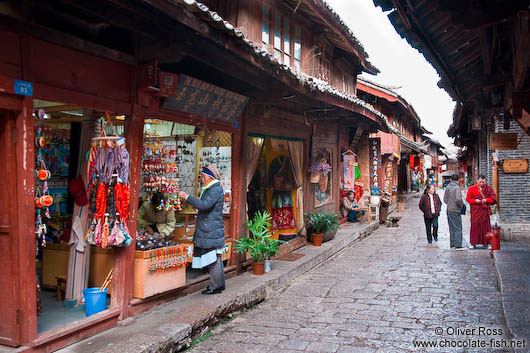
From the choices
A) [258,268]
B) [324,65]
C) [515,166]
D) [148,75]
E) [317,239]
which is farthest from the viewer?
[324,65]

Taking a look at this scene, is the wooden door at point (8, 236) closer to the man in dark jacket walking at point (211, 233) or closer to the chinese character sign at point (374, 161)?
the man in dark jacket walking at point (211, 233)

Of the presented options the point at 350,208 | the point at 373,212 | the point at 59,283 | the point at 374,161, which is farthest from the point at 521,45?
the point at 374,161

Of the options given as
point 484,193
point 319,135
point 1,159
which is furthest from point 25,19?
point 484,193

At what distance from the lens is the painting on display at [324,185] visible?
13180mm

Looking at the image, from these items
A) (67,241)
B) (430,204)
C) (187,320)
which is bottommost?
(187,320)

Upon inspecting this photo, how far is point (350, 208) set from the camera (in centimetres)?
1664

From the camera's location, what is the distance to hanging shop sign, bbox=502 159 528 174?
500 inches

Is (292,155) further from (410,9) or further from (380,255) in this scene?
(410,9)

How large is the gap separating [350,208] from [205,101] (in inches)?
419

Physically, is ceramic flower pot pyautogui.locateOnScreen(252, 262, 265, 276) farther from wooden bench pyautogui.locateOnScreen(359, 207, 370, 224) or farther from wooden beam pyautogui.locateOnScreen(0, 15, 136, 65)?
wooden bench pyautogui.locateOnScreen(359, 207, 370, 224)

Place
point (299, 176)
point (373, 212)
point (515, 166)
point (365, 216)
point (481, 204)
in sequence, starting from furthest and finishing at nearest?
point (373, 212) → point (365, 216) → point (515, 166) → point (481, 204) → point (299, 176)

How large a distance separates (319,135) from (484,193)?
4.66 m

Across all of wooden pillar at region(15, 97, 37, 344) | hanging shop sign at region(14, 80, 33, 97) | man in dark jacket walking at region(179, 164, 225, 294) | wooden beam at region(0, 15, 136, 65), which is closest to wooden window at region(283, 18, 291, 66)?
man in dark jacket walking at region(179, 164, 225, 294)

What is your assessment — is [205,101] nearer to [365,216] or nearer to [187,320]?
[187,320]
